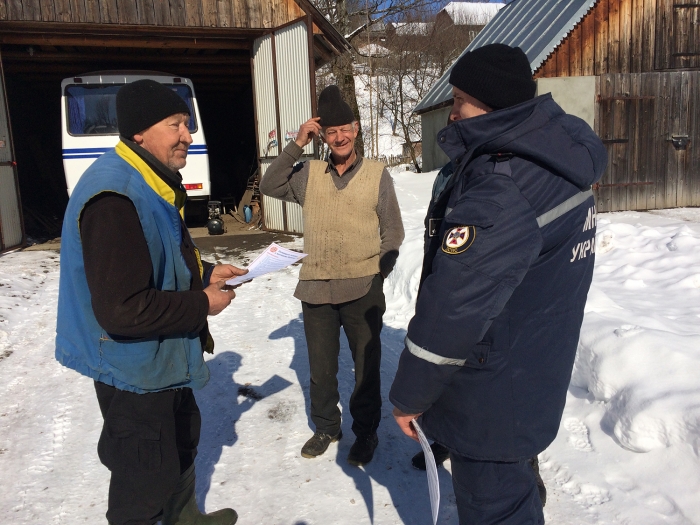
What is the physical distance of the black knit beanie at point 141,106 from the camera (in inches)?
78.9

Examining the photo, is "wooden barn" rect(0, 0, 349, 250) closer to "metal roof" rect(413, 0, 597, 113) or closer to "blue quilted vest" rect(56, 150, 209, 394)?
"metal roof" rect(413, 0, 597, 113)

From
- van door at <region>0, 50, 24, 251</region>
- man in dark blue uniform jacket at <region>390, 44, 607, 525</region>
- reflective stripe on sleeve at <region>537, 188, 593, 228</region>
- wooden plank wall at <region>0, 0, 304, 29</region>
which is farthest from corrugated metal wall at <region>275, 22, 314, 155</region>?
reflective stripe on sleeve at <region>537, 188, 593, 228</region>

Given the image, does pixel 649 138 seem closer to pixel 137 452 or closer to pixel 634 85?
pixel 634 85

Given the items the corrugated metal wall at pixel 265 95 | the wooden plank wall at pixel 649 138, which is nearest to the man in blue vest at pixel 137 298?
the corrugated metal wall at pixel 265 95

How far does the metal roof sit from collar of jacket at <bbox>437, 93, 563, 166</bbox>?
6653 millimetres

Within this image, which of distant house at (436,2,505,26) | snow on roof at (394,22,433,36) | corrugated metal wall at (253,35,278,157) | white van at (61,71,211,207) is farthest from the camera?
distant house at (436,2,505,26)

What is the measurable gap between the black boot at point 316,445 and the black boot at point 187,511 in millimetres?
644

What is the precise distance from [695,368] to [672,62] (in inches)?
396

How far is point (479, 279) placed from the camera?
1551 millimetres

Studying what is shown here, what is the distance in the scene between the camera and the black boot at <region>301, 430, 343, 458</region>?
3236 mm

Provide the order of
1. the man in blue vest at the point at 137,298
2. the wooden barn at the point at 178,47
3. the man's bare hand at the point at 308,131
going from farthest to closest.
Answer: the wooden barn at the point at 178,47 < the man's bare hand at the point at 308,131 < the man in blue vest at the point at 137,298

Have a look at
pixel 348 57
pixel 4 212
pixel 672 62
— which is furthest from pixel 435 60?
pixel 4 212

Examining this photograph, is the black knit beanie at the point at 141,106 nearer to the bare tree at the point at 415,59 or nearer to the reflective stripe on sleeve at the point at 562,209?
the reflective stripe on sleeve at the point at 562,209

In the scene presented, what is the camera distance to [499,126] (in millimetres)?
1646
